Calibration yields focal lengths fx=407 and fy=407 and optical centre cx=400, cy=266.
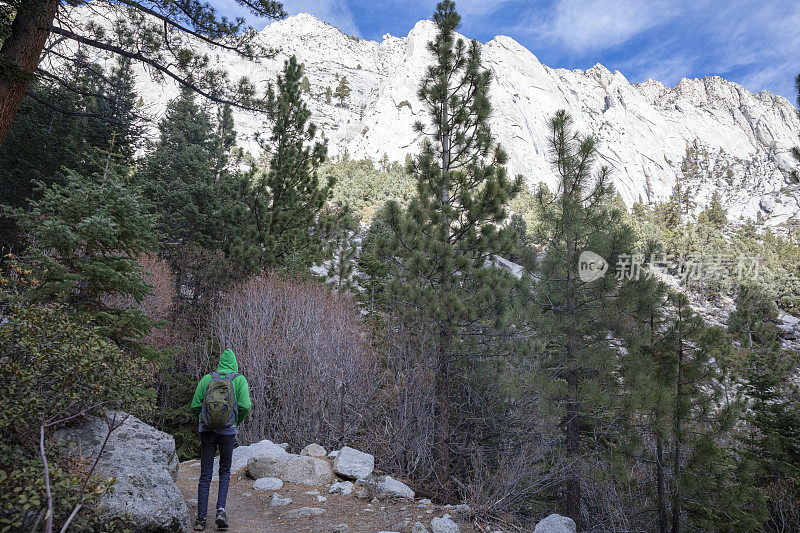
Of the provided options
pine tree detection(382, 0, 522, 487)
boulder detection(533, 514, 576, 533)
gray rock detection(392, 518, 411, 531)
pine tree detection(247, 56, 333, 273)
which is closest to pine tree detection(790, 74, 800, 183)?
pine tree detection(382, 0, 522, 487)

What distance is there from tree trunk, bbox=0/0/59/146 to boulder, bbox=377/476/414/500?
5.67 meters

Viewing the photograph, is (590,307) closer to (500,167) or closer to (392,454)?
(500,167)

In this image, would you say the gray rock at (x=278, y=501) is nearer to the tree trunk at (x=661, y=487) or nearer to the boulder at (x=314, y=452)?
the boulder at (x=314, y=452)

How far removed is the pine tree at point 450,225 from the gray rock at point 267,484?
2442 millimetres

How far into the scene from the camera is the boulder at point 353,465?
6027 mm

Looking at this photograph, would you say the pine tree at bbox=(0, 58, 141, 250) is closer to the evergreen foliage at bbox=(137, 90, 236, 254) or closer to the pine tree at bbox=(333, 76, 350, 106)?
the evergreen foliage at bbox=(137, 90, 236, 254)

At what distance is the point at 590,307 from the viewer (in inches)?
262

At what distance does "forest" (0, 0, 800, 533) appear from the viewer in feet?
12.0

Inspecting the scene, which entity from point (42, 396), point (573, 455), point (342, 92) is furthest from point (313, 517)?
point (342, 92)

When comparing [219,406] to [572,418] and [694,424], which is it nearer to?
[572,418]

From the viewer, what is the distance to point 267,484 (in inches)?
229

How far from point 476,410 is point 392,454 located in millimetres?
1979

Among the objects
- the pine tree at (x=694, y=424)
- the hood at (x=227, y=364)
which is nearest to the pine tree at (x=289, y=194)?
the hood at (x=227, y=364)

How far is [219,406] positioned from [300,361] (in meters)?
6.54
